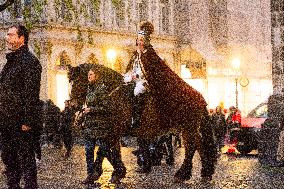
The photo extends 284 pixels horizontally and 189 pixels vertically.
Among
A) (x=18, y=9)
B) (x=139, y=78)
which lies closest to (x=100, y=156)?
(x=139, y=78)

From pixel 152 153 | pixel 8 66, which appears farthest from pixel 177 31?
pixel 8 66

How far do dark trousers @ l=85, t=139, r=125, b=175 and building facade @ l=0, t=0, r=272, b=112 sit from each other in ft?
90.6

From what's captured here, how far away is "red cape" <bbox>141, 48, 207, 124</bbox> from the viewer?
11.5m

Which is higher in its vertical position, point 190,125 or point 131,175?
point 190,125

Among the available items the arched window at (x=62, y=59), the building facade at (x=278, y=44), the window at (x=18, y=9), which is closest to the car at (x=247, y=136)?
the building facade at (x=278, y=44)

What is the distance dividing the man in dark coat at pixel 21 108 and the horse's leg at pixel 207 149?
13.0 ft

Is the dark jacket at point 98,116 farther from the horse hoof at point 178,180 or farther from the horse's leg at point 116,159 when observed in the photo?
the horse hoof at point 178,180

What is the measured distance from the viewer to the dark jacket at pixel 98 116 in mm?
11445

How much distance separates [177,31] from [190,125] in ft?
127

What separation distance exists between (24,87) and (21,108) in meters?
0.22

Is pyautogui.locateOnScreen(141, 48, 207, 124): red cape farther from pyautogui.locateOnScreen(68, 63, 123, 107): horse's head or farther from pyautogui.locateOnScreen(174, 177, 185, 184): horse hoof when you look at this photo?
pyautogui.locateOnScreen(174, 177, 185, 184): horse hoof

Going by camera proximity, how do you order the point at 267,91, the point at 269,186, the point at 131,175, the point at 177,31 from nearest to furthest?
1. the point at 269,186
2. the point at 131,175
3. the point at 177,31
4. the point at 267,91

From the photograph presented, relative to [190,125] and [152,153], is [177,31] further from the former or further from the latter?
[190,125]

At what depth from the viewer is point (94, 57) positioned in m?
43.7
